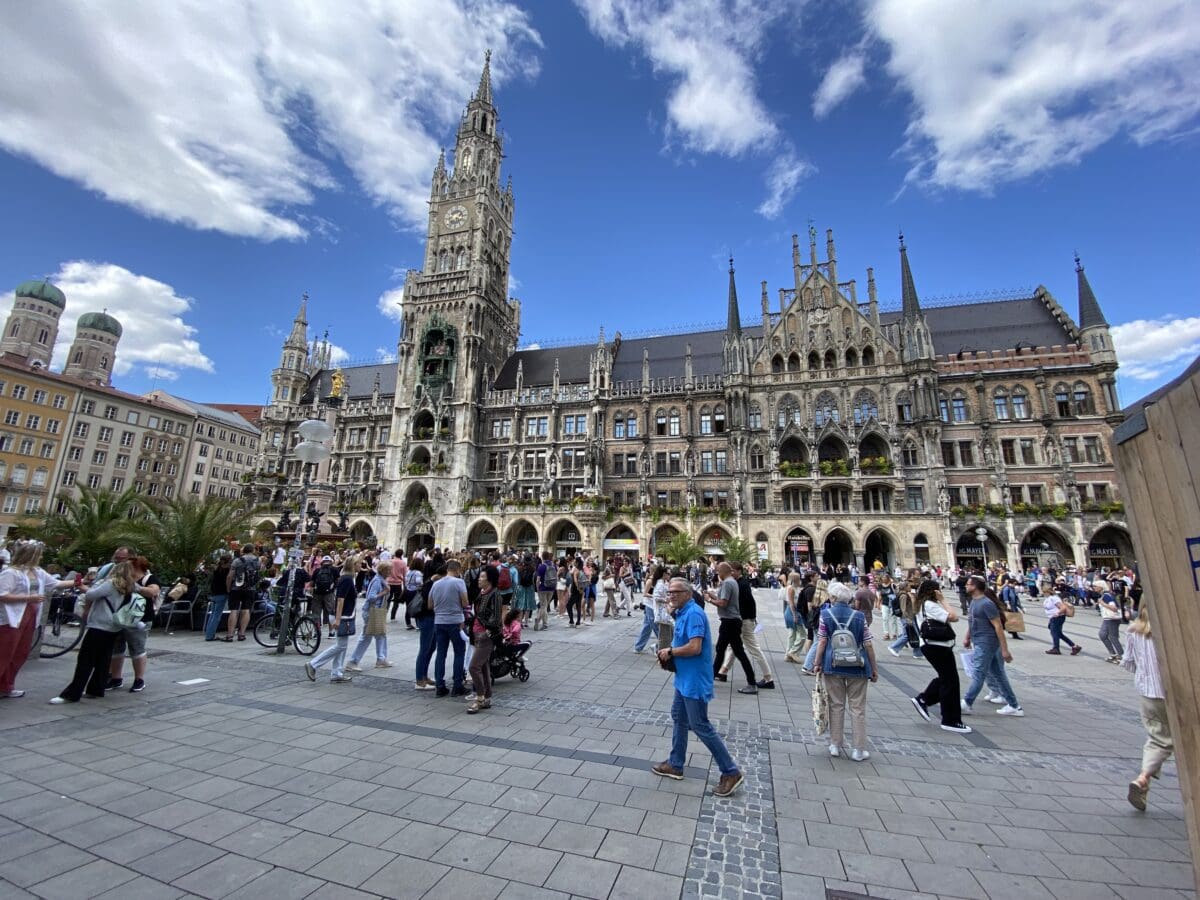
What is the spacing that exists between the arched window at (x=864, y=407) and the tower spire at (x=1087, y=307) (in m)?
15.2

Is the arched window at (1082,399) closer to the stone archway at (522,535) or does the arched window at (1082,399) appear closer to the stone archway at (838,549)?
the stone archway at (838,549)

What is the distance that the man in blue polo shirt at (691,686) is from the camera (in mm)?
4891

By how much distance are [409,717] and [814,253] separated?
44130 millimetres

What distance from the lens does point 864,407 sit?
1496 inches

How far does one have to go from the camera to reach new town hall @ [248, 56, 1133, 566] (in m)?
34.9

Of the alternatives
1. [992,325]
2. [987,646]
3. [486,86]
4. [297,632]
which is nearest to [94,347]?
[486,86]

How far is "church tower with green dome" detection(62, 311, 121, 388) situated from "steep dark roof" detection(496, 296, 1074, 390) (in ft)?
263

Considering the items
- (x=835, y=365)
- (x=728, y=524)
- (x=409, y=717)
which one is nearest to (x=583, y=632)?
(x=409, y=717)

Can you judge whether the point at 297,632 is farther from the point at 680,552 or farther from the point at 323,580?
the point at 680,552

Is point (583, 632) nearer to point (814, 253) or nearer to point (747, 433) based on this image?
point (747, 433)

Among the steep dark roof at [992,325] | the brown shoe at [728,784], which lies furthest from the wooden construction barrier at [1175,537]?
the steep dark roof at [992,325]

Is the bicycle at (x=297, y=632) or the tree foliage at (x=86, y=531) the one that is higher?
the tree foliage at (x=86, y=531)

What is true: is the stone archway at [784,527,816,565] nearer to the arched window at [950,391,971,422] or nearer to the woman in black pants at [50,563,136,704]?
the arched window at [950,391,971,422]

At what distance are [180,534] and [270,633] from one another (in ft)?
11.7
